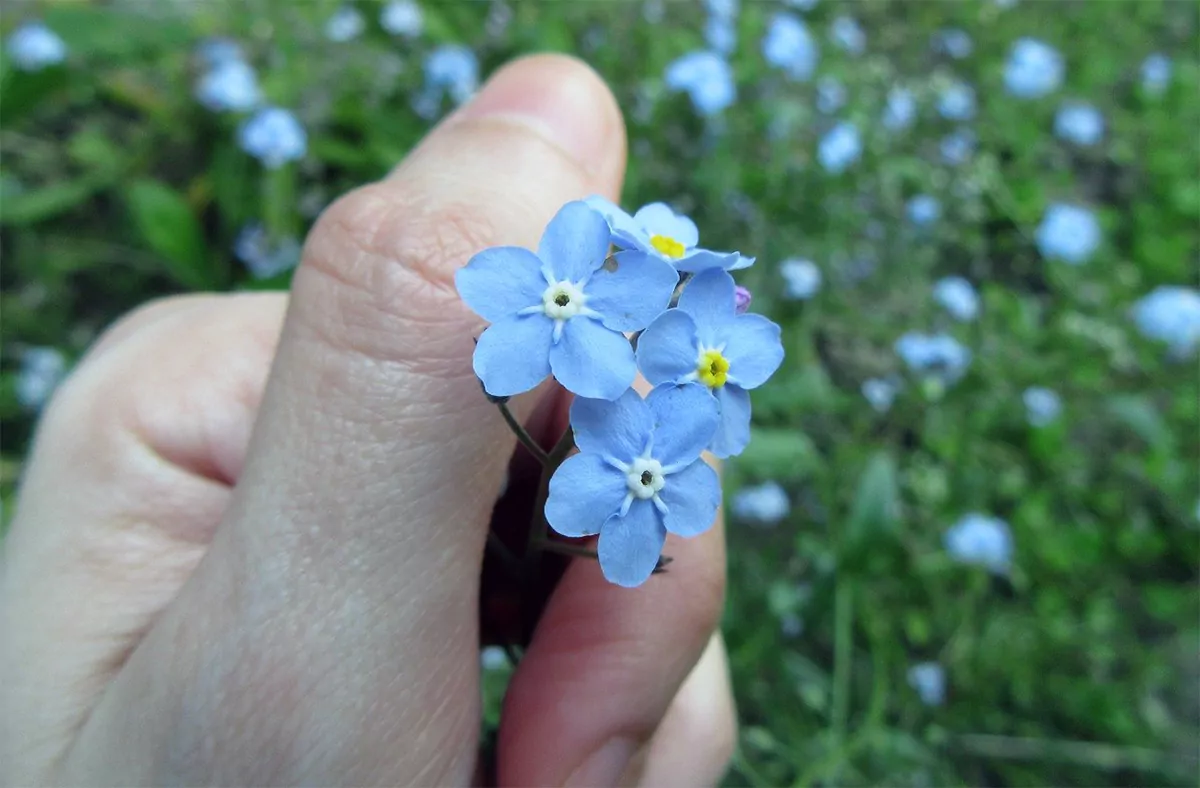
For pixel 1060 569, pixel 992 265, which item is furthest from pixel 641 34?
pixel 1060 569

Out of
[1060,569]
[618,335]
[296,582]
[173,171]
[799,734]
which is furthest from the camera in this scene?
[173,171]

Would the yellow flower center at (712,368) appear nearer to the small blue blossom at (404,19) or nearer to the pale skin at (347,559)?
the pale skin at (347,559)

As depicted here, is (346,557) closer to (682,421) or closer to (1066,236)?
(682,421)

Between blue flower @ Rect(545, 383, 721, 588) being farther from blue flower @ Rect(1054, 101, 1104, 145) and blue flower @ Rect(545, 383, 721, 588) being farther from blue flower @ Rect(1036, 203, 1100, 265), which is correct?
blue flower @ Rect(1054, 101, 1104, 145)

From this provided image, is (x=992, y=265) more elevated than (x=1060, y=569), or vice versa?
(x=992, y=265)

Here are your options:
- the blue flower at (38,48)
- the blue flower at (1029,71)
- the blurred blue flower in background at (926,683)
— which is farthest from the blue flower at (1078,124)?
the blue flower at (38,48)

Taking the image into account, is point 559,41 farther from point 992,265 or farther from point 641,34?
point 992,265

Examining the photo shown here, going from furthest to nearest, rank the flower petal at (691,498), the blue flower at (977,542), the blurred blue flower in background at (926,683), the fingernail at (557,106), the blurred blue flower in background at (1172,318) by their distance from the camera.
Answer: the blurred blue flower in background at (1172,318)
the blue flower at (977,542)
the blurred blue flower in background at (926,683)
the fingernail at (557,106)
the flower petal at (691,498)
